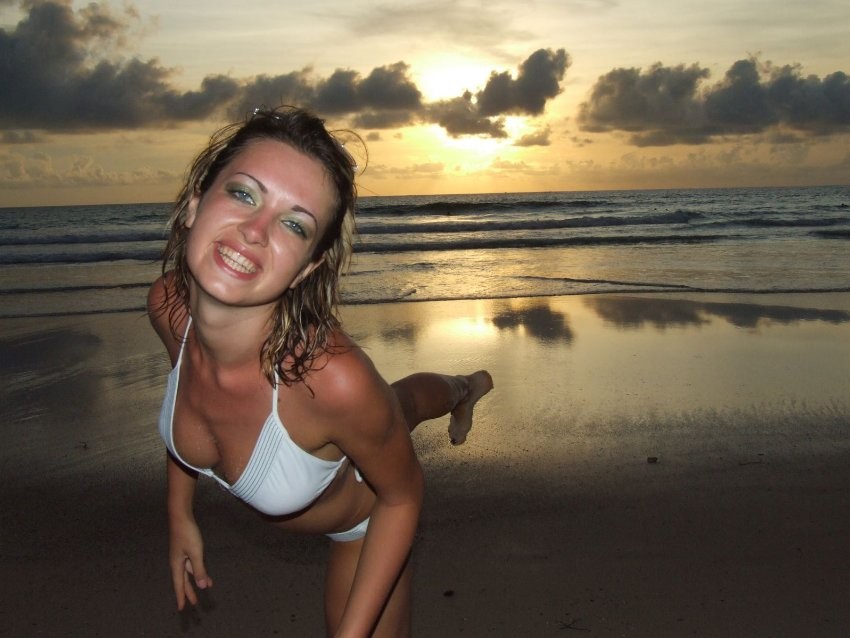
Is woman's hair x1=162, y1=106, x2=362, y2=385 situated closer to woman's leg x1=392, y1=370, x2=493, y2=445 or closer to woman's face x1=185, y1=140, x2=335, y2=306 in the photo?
woman's face x1=185, y1=140, x2=335, y2=306

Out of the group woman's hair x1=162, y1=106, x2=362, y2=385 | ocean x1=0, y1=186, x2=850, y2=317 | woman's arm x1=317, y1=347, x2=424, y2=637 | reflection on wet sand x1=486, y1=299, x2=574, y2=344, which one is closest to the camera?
woman's arm x1=317, y1=347, x2=424, y2=637

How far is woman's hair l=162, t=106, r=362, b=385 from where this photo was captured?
212cm

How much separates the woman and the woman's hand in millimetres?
67

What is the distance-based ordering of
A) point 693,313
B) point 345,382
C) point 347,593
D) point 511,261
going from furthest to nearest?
point 511,261, point 693,313, point 347,593, point 345,382

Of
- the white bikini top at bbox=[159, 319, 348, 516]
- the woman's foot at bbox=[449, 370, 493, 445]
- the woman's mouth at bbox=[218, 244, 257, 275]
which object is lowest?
the woman's foot at bbox=[449, 370, 493, 445]

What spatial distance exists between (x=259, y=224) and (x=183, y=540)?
3.90ft

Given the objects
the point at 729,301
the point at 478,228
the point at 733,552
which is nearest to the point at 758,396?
the point at 733,552

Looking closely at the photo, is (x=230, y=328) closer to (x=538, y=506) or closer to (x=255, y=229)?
(x=255, y=229)

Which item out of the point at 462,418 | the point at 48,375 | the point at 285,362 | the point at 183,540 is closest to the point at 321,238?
the point at 285,362

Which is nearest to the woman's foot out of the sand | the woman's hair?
the sand

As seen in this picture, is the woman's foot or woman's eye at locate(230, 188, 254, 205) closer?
woman's eye at locate(230, 188, 254, 205)

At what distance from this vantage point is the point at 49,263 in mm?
16750

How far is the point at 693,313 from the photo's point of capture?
904cm

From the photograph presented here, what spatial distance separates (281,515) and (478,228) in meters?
23.4
